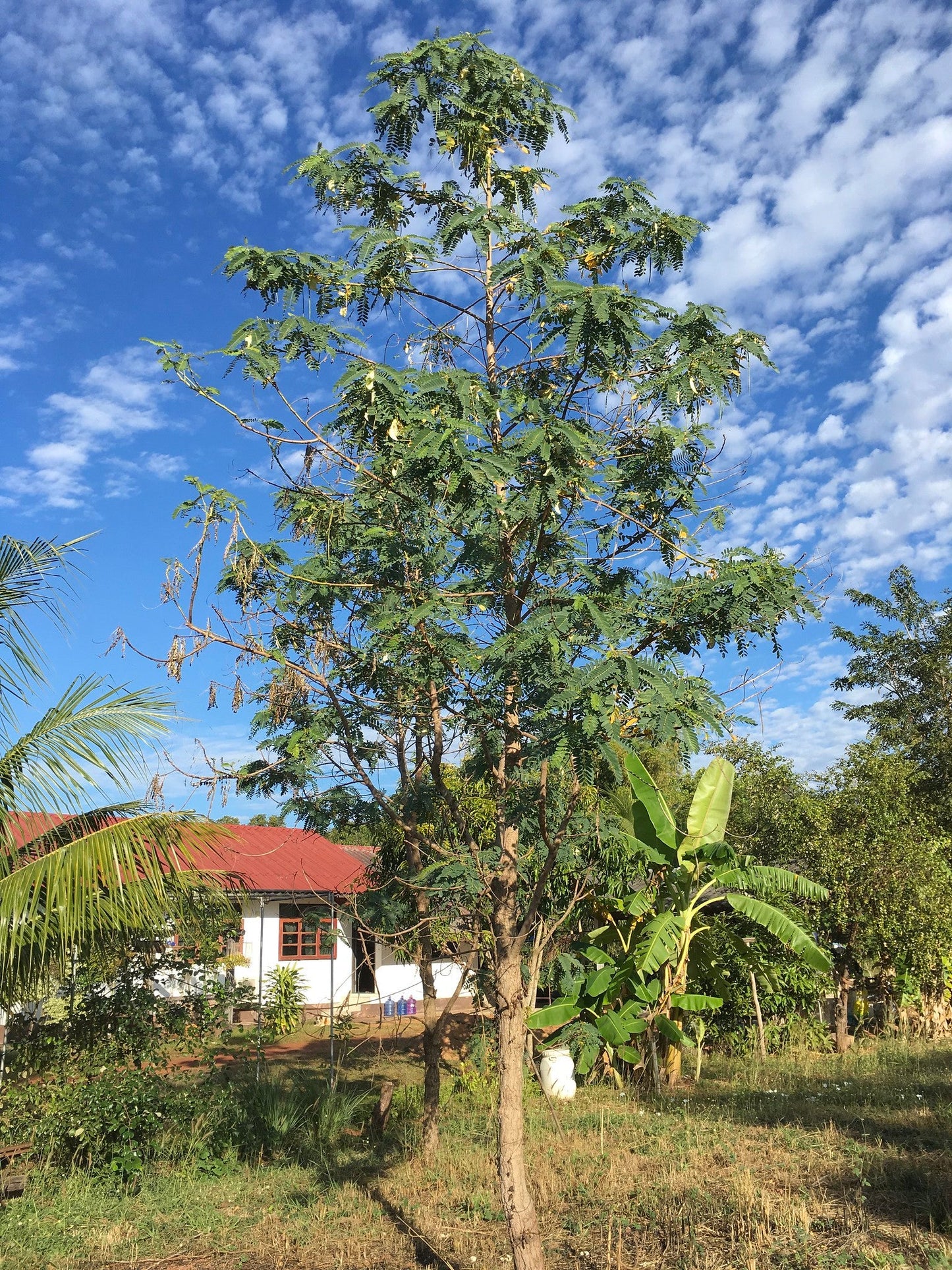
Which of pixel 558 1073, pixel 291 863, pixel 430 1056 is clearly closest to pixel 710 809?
pixel 558 1073

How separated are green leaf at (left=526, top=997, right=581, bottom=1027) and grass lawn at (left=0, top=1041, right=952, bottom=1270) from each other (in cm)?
98

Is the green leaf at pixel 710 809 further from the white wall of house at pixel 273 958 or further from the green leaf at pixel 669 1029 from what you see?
the white wall of house at pixel 273 958

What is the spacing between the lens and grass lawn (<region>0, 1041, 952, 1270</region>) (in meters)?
6.07

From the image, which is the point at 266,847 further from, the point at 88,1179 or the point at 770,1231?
the point at 770,1231

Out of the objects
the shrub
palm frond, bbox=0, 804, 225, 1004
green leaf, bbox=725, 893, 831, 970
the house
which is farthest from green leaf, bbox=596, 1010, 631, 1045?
the shrub

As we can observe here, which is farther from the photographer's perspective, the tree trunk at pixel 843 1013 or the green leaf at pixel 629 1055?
the tree trunk at pixel 843 1013

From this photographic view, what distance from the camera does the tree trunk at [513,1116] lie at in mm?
4883

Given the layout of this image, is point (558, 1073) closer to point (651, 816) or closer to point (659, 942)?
point (659, 942)

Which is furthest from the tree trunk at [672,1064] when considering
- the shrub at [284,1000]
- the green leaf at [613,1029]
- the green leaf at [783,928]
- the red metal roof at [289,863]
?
the shrub at [284,1000]

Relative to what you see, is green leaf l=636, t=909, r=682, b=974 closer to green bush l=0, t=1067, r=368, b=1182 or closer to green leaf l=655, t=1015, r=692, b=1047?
green leaf l=655, t=1015, r=692, b=1047

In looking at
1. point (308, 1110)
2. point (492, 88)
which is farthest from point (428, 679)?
point (308, 1110)

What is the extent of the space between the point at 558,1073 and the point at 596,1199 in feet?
13.4

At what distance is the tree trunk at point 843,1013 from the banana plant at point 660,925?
→ 2.89 m

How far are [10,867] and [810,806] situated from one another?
1100 cm
